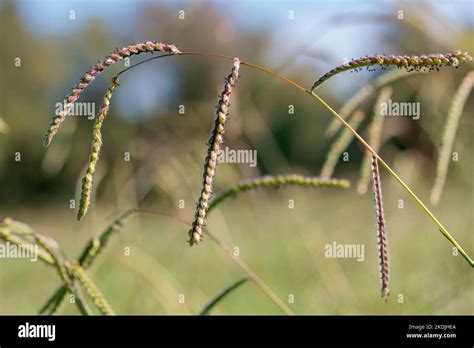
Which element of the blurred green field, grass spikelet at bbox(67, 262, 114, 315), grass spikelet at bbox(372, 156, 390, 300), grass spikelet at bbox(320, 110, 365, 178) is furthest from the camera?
the blurred green field

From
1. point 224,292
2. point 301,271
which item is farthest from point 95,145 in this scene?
point 301,271

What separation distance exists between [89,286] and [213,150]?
0.54 meters

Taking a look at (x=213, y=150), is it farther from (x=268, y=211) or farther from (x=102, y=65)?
(x=268, y=211)

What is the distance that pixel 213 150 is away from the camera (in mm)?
917

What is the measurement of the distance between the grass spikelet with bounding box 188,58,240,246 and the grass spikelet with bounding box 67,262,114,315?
1.63ft

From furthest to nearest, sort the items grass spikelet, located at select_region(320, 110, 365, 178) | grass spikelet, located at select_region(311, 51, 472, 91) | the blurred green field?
the blurred green field < grass spikelet, located at select_region(320, 110, 365, 178) < grass spikelet, located at select_region(311, 51, 472, 91)

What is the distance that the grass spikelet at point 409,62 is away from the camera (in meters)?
0.89

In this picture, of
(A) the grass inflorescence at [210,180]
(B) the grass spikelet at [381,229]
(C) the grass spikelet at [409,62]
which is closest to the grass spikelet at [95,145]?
(A) the grass inflorescence at [210,180]

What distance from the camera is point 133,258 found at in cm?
234

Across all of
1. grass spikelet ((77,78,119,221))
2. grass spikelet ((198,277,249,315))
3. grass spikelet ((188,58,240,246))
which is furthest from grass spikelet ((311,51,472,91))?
grass spikelet ((198,277,249,315))

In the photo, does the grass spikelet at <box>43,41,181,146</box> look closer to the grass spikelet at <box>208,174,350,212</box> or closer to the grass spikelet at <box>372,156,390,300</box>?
the grass spikelet at <box>372,156,390,300</box>

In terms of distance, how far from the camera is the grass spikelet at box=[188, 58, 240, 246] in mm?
900
